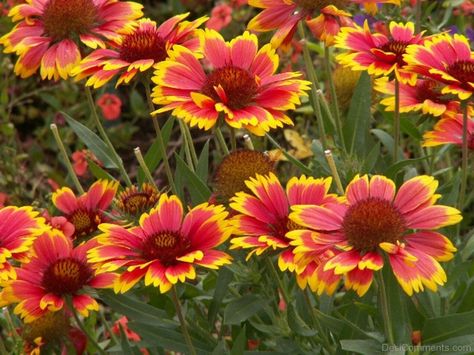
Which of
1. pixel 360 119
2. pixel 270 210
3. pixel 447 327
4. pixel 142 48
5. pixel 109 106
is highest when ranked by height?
pixel 142 48

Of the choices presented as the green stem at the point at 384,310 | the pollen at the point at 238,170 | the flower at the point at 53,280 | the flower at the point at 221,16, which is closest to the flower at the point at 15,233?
the flower at the point at 53,280

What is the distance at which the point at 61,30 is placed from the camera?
183cm

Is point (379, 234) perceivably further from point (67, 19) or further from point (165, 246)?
point (67, 19)

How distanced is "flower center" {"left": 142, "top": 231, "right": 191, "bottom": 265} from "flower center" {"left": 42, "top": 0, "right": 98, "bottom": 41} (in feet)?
1.83

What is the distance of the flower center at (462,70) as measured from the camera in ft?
5.19

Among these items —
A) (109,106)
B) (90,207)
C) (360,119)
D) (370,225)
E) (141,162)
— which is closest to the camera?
(370,225)

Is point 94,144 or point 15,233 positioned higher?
point 15,233

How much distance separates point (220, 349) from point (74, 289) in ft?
0.89

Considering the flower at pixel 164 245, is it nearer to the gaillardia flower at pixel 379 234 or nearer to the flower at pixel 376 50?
the gaillardia flower at pixel 379 234

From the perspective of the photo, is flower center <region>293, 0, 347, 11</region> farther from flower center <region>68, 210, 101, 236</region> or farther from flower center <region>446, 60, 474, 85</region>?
flower center <region>68, 210, 101, 236</region>

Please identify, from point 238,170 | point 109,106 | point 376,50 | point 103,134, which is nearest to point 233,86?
point 238,170

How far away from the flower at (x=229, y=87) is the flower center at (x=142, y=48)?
8 cm

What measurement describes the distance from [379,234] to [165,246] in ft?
1.10

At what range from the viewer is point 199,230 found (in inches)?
57.9
